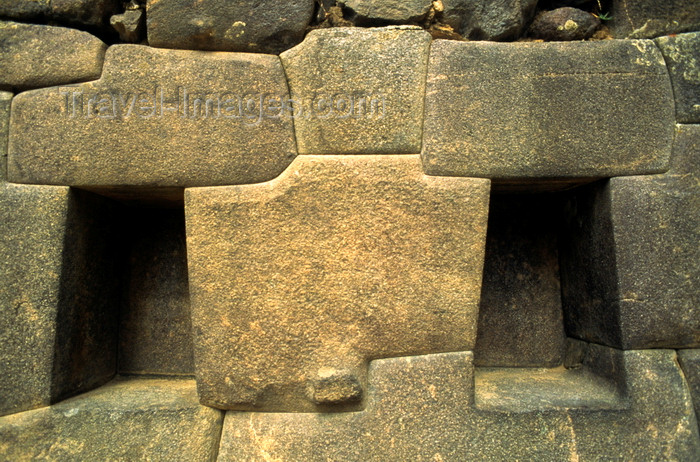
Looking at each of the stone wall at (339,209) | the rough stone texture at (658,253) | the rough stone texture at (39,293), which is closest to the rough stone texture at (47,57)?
the stone wall at (339,209)

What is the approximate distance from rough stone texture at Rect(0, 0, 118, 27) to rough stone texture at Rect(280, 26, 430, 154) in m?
0.75

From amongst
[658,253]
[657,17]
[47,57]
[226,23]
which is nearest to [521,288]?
[658,253]

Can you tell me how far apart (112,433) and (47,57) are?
4.16ft

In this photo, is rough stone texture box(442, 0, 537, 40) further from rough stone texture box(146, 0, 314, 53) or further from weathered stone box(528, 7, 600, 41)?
rough stone texture box(146, 0, 314, 53)

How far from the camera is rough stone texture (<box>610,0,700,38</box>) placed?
1548mm

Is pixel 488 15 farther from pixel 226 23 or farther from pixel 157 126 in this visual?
pixel 157 126

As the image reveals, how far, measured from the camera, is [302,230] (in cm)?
137

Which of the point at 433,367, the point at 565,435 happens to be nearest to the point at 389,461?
the point at 433,367

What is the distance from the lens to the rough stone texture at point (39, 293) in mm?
1384

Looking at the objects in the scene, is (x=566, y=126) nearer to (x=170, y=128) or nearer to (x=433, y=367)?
(x=433, y=367)

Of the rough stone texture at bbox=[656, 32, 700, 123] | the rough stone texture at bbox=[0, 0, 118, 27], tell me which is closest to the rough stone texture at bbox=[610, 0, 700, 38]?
the rough stone texture at bbox=[656, 32, 700, 123]

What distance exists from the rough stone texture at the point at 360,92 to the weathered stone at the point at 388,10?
0.27ft

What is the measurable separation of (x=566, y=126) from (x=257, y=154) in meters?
1.03

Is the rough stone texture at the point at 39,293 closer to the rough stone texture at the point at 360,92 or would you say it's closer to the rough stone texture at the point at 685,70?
the rough stone texture at the point at 360,92
